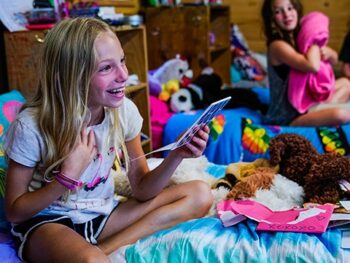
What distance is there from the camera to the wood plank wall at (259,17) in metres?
3.68

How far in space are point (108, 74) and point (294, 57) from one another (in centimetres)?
132

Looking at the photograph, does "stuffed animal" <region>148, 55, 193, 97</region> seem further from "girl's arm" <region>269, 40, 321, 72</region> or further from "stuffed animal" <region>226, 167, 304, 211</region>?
"stuffed animal" <region>226, 167, 304, 211</region>

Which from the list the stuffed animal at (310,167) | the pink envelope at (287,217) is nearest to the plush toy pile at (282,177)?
the stuffed animal at (310,167)

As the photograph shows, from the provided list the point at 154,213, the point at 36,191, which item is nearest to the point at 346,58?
the point at 154,213

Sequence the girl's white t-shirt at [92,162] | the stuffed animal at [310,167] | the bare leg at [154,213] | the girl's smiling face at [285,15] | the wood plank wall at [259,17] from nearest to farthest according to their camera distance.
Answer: the girl's white t-shirt at [92,162] < the bare leg at [154,213] < the stuffed animal at [310,167] < the girl's smiling face at [285,15] < the wood plank wall at [259,17]

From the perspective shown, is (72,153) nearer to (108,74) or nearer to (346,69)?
(108,74)

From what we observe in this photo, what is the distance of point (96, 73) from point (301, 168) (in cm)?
76

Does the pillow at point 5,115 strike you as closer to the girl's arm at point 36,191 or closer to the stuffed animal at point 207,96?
the girl's arm at point 36,191

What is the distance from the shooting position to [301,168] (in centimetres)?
154

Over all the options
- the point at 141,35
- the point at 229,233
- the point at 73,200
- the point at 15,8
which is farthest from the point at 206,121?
the point at 141,35

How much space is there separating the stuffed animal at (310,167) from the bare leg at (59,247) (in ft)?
2.23

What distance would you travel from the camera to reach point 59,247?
3.47 ft

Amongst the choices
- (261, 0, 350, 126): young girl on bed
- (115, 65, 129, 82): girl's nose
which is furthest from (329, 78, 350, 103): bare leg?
(115, 65, 129, 82): girl's nose

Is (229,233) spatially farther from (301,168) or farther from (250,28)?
(250,28)
